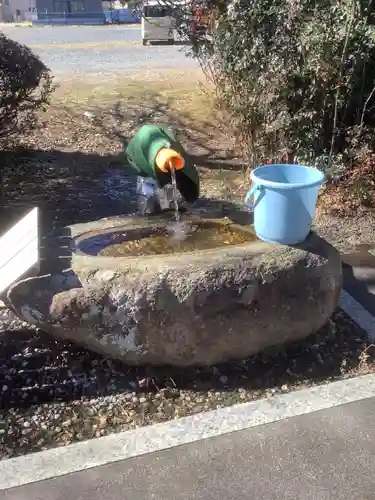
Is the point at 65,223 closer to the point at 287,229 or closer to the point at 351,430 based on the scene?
the point at 287,229

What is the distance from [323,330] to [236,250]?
0.95 meters

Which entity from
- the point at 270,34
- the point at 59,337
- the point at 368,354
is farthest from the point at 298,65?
the point at 59,337

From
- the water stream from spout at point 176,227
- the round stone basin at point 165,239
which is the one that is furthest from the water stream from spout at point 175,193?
the round stone basin at point 165,239

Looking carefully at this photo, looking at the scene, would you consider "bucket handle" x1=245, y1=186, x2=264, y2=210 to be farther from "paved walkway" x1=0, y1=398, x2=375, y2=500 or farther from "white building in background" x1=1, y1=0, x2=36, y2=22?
"white building in background" x1=1, y1=0, x2=36, y2=22

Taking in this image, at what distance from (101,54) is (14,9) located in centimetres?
2814

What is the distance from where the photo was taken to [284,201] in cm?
326

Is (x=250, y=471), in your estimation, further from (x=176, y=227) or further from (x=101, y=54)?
(x=101, y=54)

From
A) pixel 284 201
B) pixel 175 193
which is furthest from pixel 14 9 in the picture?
pixel 284 201

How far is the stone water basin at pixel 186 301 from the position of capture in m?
Result: 3.16

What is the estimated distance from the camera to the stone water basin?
316cm

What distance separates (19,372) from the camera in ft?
11.1

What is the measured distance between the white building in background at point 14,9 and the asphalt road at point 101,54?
17733mm

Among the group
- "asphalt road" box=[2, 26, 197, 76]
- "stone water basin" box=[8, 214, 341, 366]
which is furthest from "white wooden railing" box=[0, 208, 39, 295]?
"asphalt road" box=[2, 26, 197, 76]

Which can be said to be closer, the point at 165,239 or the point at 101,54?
the point at 165,239
